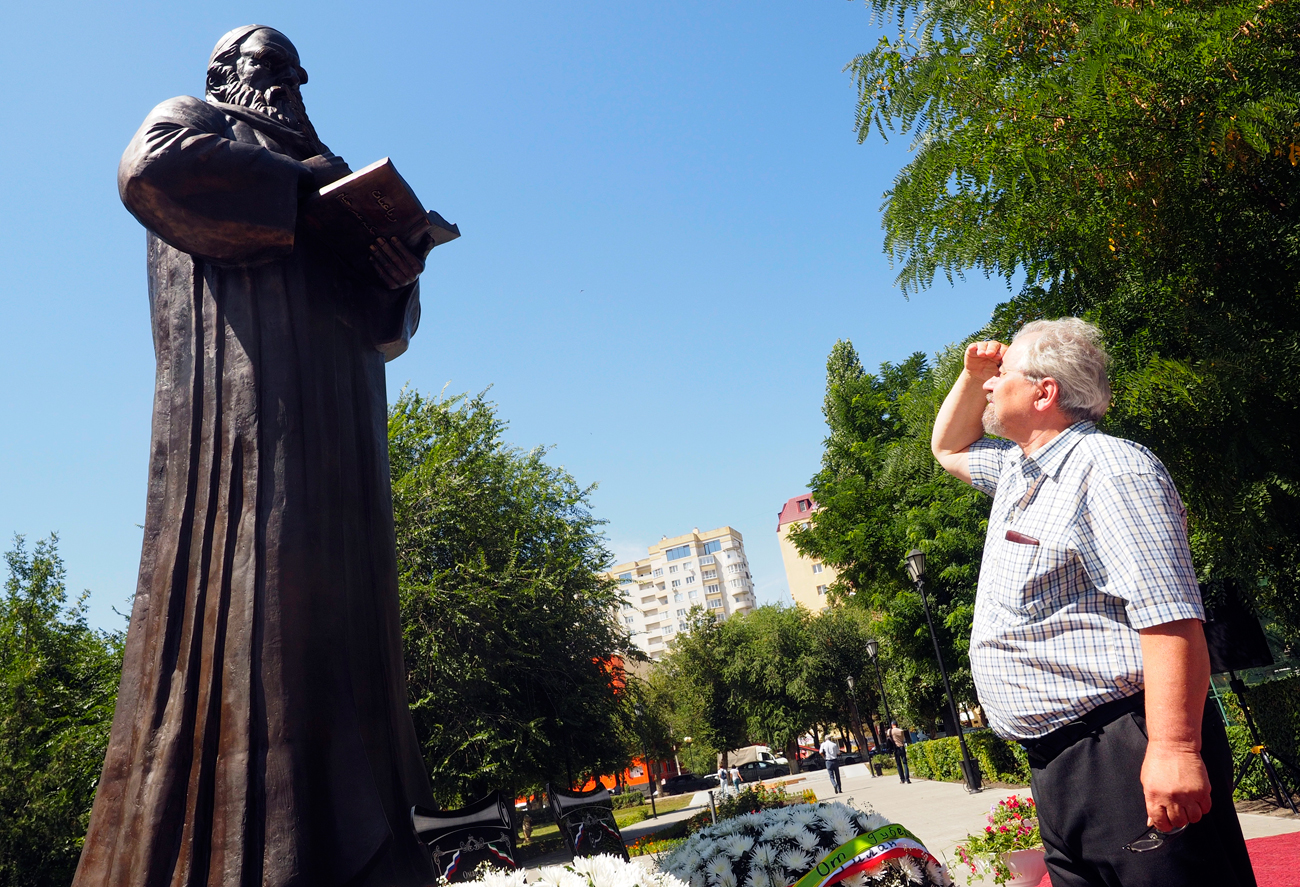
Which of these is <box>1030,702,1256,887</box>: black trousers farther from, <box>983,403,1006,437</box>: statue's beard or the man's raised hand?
the man's raised hand

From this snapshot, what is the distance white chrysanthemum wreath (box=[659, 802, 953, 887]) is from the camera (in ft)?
9.27

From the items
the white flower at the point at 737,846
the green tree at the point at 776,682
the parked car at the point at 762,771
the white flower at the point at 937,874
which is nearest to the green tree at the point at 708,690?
the green tree at the point at 776,682

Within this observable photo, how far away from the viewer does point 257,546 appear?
274cm

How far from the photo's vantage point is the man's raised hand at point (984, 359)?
2.53m

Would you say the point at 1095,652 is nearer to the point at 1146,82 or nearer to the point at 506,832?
the point at 506,832

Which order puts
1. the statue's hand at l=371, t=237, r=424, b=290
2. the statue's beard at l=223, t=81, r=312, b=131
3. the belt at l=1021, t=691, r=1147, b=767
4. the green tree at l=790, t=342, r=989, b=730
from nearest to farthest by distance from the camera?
the belt at l=1021, t=691, r=1147, b=767 < the statue's hand at l=371, t=237, r=424, b=290 < the statue's beard at l=223, t=81, r=312, b=131 < the green tree at l=790, t=342, r=989, b=730

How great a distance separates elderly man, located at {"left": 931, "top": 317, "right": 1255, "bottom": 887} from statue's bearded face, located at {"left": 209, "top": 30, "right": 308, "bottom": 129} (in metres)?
3.21

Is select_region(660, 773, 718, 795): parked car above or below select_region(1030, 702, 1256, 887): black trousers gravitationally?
below

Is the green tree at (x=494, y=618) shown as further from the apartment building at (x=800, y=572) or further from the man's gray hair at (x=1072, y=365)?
the apartment building at (x=800, y=572)

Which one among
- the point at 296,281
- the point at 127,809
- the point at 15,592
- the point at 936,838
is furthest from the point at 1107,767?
the point at 15,592

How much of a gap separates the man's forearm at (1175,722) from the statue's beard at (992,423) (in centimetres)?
78

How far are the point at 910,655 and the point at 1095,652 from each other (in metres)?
21.2

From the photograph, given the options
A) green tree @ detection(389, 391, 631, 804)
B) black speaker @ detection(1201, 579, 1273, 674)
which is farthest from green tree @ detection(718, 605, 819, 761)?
black speaker @ detection(1201, 579, 1273, 674)

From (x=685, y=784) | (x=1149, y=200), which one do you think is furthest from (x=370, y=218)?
(x=685, y=784)
